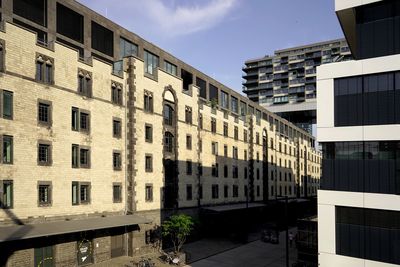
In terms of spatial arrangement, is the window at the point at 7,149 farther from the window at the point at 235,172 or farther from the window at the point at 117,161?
the window at the point at 235,172

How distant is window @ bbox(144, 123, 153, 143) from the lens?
140ft

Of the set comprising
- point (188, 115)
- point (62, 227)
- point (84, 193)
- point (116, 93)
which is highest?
point (116, 93)

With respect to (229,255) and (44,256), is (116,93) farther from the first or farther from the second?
(229,255)

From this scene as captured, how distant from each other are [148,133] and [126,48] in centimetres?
1014

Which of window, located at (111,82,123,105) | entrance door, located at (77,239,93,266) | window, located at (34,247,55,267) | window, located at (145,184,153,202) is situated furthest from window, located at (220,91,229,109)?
window, located at (34,247,55,267)

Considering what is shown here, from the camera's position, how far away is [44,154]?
106 ft

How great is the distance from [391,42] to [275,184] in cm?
6086

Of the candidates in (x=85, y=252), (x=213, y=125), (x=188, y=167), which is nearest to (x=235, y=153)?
(x=213, y=125)

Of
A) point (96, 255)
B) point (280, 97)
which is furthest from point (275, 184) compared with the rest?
point (280, 97)

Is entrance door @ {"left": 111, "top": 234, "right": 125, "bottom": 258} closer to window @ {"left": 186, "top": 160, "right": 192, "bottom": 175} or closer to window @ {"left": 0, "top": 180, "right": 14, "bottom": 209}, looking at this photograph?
window @ {"left": 0, "top": 180, "right": 14, "bottom": 209}

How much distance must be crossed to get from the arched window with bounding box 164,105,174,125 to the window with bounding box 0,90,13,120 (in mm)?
19437

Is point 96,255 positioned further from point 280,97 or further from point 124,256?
point 280,97

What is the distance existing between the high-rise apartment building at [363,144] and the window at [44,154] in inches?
846

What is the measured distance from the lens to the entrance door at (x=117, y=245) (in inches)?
1505
